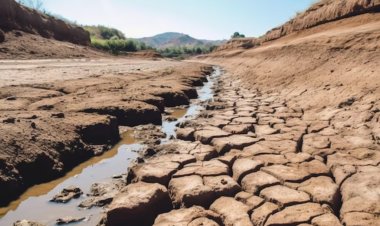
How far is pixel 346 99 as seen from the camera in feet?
15.2

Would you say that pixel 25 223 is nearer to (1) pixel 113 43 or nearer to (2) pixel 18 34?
(2) pixel 18 34

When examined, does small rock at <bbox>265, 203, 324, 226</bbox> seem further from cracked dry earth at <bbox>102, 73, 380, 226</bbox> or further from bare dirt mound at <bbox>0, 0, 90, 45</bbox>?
bare dirt mound at <bbox>0, 0, 90, 45</bbox>

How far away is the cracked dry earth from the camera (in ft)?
6.98

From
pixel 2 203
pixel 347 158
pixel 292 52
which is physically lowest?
pixel 2 203

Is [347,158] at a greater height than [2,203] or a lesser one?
greater

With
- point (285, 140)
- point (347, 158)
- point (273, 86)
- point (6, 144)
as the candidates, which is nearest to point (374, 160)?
point (347, 158)

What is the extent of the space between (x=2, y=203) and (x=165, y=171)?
1.13 metres

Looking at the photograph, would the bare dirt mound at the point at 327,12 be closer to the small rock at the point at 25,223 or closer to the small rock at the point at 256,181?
the small rock at the point at 256,181

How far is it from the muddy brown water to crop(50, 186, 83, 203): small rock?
4 centimetres

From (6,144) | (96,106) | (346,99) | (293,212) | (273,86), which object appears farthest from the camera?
(273,86)

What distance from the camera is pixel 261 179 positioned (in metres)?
2.59

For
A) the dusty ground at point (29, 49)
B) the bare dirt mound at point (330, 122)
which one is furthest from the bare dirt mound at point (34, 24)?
the bare dirt mound at point (330, 122)

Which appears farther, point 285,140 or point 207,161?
point 285,140

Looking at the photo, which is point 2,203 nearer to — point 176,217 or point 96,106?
point 176,217
